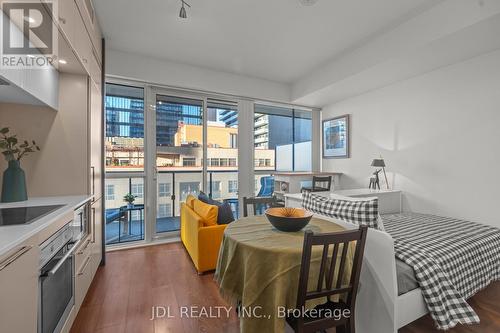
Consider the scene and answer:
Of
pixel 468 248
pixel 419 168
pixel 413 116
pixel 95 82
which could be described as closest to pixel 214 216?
pixel 95 82

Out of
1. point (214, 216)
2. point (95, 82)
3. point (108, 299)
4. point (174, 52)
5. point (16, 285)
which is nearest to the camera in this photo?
point (16, 285)

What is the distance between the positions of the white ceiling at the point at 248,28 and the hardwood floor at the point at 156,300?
2.84m

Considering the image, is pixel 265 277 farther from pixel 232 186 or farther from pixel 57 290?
pixel 232 186

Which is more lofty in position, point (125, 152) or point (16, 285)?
point (125, 152)

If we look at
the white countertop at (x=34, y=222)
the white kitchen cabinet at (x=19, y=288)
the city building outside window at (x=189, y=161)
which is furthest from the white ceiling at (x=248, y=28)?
the white kitchen cabinet at (x=19, y=288)

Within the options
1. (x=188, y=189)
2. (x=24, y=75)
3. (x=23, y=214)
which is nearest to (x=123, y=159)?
(x=188, y=189)

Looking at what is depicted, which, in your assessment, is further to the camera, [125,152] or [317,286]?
[125,152]

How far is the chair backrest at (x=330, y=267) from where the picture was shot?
1.14m

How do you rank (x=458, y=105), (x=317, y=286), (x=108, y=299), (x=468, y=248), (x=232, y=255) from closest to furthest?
(x=317, y=286) < (x=232, y=255) < (x=468, y=248) < (x=108, y=299) < (x=458, y=105)

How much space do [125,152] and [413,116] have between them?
4300 mm

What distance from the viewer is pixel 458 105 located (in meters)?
2.87

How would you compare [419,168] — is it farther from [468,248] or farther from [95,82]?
[95,82]

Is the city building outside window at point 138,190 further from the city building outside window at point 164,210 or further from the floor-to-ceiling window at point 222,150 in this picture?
the floor-to-ceiling window at point 222,150

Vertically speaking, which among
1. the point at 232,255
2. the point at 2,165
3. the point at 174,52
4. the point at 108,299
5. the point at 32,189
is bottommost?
the point at 108,299
